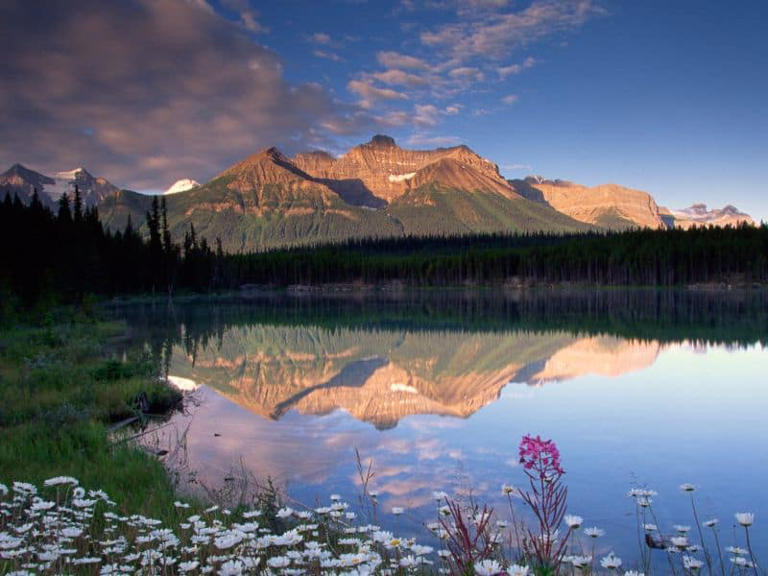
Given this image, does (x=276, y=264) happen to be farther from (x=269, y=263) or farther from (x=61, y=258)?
(x=61, y=258)

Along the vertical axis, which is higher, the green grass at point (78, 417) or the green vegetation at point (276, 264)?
the green vegetation at point (276, 264)

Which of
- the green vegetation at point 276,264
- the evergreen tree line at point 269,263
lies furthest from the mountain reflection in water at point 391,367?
the evergreen tree line at point 269,263

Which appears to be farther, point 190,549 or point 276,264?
point 276,264

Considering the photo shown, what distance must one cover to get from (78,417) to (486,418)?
36.5 feet

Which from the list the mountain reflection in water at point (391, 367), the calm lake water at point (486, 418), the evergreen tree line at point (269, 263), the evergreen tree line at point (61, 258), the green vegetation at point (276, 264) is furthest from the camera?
the evergreen tree line at point (269, 263)

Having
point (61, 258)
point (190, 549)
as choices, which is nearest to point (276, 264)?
point (61, 258)

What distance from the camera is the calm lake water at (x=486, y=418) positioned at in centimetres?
1128

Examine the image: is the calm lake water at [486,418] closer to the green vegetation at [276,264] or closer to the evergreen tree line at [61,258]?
the evergreen tree line at [61,258]

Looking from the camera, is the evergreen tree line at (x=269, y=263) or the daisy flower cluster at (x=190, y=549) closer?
the daisy flower cluster at (x=190, y=549)

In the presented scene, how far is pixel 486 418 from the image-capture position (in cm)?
1795

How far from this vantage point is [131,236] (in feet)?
368

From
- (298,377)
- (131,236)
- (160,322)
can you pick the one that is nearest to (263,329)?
(160,322)

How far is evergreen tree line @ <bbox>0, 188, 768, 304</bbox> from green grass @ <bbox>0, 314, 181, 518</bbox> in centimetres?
2232

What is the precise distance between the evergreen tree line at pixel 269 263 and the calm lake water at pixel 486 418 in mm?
26298
